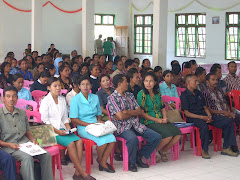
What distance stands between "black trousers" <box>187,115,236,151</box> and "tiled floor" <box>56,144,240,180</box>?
0.70ft

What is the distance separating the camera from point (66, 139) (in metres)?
4.34

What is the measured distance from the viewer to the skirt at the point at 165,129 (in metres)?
4.95

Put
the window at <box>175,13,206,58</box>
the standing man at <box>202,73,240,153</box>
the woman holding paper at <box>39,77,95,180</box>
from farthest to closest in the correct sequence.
→ the window at <box>175,13,206,58</box>
the standing man at <box>202,73,240,153</box>
the woman holding paper at <box>39,77,95,180</box>

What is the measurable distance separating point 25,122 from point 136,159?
1573mm

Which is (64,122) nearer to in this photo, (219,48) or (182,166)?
(182,166)

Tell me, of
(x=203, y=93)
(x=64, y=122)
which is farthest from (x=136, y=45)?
(x=64, y=122)

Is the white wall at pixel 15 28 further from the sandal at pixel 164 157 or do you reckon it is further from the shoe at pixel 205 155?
the shoe at pixel 205 155

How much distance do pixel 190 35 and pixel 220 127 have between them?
33.9 feet

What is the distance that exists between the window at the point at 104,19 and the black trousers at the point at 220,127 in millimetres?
12470

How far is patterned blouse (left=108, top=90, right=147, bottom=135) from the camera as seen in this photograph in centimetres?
477

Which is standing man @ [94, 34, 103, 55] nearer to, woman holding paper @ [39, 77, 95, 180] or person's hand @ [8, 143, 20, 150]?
woman holding paper @ [39, 77, 95, 180]

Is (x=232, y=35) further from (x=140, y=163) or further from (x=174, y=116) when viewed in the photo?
(x=140, y=163)

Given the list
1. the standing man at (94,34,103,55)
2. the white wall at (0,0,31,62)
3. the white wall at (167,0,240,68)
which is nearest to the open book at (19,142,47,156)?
the white wall at (167,0,240,68)

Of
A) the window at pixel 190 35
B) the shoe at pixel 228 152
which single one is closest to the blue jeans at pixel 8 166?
the shoe at pixel 228 152
